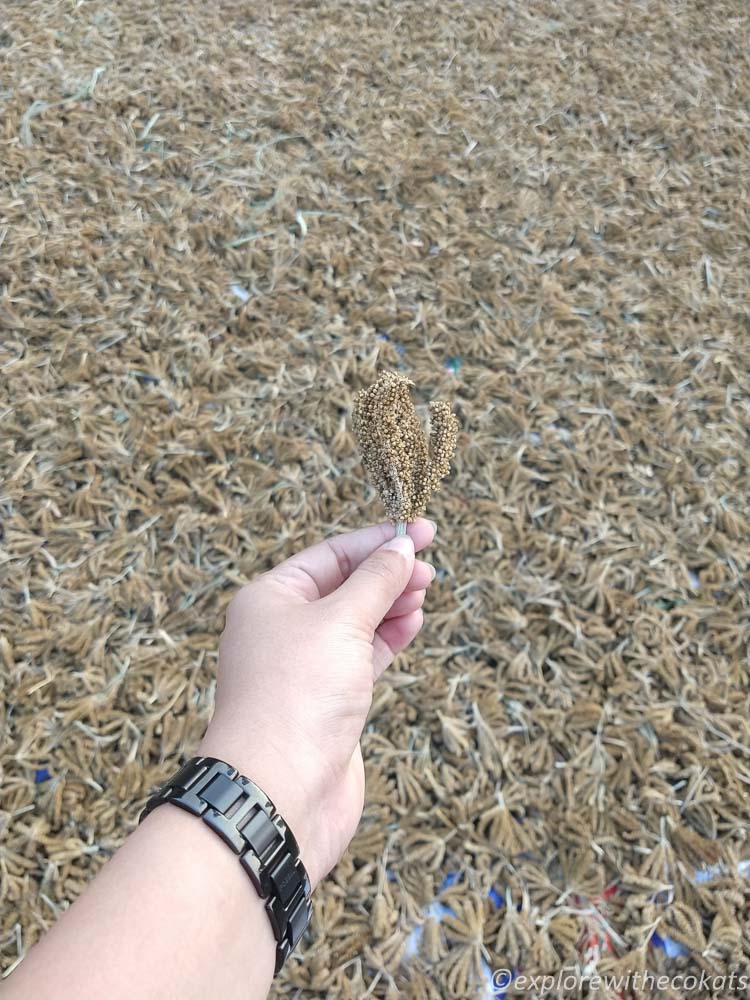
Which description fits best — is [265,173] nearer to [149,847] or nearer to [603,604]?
[603,604]

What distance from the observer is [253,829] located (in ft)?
4.08

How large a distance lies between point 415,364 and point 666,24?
137 inches

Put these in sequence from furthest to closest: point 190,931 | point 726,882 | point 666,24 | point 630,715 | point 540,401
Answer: point 666,24 → point 540,401 → point 630,715 → point 726,882 → point 190,931

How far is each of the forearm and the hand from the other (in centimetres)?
18

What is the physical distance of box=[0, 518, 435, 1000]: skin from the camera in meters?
1.02

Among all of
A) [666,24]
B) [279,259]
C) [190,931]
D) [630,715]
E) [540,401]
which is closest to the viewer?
[190,931]

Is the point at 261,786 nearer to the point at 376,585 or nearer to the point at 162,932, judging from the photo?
the point at 162,932

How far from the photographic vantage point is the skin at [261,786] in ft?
3.35

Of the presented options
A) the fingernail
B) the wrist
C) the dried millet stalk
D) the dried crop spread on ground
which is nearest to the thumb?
the fingernail

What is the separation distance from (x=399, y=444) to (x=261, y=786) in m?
0.81

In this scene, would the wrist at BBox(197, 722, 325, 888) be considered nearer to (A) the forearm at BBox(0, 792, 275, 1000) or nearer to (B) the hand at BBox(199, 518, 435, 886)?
(B) the hand at BBox(199, 518, 435, 886)

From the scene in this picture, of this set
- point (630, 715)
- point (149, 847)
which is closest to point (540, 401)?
point (630, 715)

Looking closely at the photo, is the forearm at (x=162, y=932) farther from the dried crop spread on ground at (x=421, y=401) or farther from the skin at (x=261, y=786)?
the dried crop spread on ground at (x=421, y=401)

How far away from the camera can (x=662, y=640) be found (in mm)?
2652
